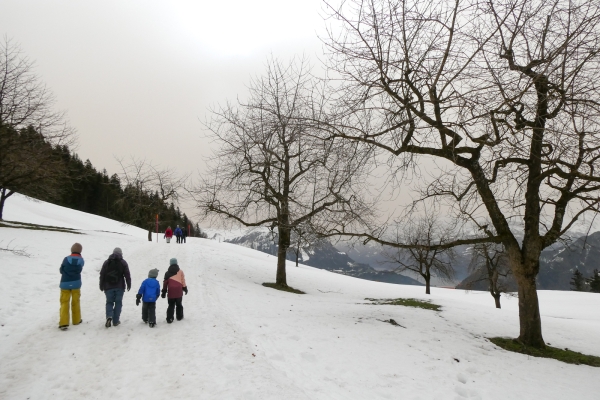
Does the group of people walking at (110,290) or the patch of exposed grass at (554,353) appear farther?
the patch of exposed grass at (554,353)

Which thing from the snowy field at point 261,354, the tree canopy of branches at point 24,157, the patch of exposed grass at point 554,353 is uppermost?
the tree canopy of branches at point 24,157

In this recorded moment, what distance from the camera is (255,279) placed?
17297 millimetres

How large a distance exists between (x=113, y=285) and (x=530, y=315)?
9.62m

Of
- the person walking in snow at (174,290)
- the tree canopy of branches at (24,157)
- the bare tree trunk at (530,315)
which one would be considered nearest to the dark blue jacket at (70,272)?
the person walking in snow at (174,290)

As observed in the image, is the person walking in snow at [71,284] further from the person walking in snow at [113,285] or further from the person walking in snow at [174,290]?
the person walking in snow at [174,290]

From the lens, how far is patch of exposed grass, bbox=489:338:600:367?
24.2 feet

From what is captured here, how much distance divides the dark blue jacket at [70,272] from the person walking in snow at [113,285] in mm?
485

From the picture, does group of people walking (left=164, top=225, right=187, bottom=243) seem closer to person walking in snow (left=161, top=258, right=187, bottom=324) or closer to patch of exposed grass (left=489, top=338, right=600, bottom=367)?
person walking in snow (left=161, top=258, right=187, bottom=324)

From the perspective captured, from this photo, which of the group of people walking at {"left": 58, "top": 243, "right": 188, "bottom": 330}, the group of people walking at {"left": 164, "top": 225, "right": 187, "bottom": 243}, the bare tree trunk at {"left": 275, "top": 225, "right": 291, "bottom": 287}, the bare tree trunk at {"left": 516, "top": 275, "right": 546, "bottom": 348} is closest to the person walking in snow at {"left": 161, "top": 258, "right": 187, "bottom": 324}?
the group of people walking at {"left": 58, "top": 243, "right": 188, "bottom": 330}

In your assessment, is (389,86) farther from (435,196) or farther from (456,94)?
(435,196)

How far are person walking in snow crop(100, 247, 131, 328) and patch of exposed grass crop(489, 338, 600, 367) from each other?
8.94 metres

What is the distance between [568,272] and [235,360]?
16075cm

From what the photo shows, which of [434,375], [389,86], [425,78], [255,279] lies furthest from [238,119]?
[434,375]

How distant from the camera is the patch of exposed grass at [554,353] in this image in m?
7.38
